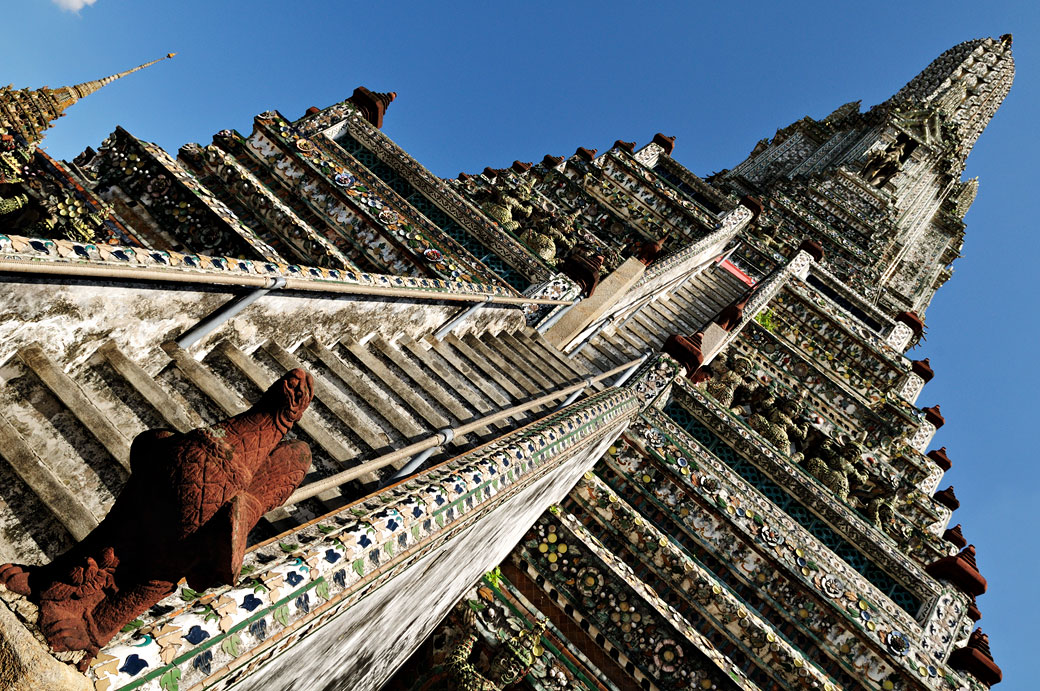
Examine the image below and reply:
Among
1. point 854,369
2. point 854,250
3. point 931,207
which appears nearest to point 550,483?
point 854,369

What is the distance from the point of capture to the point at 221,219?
620cm

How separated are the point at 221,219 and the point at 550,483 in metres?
3.85

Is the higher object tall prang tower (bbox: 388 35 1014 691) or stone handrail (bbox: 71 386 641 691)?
tall prang tower (bbox: 388 35 1014 691)

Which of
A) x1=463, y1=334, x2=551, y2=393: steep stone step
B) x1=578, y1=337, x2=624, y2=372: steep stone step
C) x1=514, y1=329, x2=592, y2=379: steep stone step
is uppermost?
x1=578, y1=337, x2=624, y2=372: steep stone step

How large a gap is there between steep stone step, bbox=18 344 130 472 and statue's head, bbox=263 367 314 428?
105 centimetres

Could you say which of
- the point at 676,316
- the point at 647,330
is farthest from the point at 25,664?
the point at 676,316

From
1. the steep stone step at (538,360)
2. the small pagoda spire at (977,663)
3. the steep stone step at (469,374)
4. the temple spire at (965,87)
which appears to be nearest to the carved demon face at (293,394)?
the steep stone step at (469,374)

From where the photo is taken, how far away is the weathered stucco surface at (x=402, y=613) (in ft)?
9.90

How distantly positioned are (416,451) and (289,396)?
160 cm

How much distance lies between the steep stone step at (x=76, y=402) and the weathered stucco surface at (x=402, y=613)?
45.5 inches

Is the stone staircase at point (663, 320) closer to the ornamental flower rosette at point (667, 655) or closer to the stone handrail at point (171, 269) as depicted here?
the ornamental flower rosette at point (667, 655)

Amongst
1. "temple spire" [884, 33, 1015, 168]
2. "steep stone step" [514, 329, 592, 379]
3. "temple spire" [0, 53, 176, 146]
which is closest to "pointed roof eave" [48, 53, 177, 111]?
"temple spire" [0, 53, 176, 146]

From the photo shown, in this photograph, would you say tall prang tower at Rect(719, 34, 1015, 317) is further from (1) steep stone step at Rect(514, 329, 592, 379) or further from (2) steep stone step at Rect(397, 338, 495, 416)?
(2) steep stone step at Rect(397, 338, 495, 416)

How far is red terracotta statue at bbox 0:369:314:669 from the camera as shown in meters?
1.81
